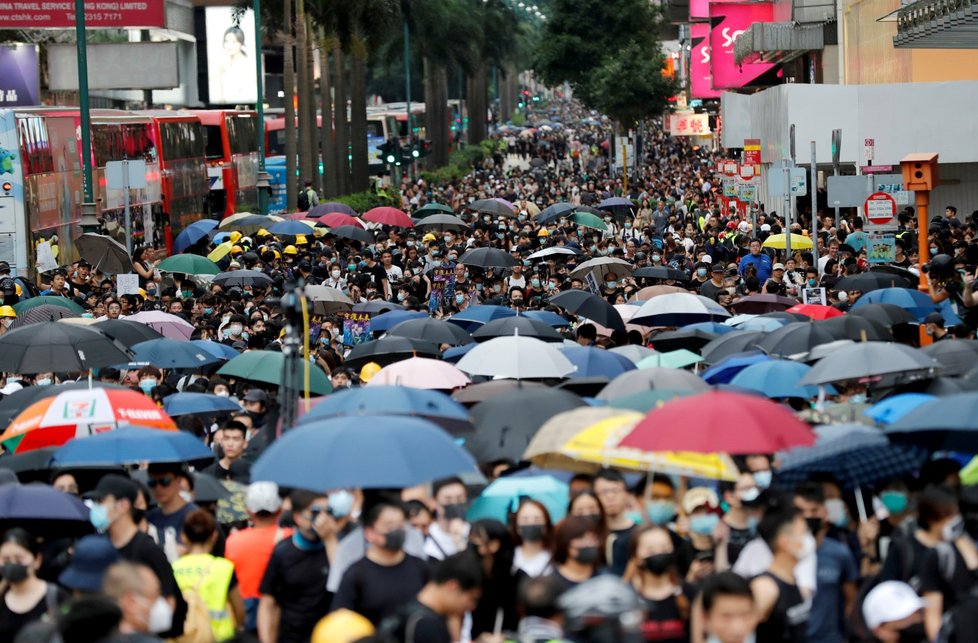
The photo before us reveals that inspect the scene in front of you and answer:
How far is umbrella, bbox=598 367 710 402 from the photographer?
1154cm

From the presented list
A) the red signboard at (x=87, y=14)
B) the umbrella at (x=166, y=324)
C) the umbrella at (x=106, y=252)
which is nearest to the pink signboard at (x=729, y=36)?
the red signboard at (x=87, y=14)

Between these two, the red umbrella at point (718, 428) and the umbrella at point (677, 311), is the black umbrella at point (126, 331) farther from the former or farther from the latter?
the red umbrella at point (718, 428)

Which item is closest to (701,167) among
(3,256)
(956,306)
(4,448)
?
(3,256)

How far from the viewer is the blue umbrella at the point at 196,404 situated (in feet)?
44.1

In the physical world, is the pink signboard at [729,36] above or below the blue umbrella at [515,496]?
above

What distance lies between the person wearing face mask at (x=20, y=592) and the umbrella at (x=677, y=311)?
1054cm

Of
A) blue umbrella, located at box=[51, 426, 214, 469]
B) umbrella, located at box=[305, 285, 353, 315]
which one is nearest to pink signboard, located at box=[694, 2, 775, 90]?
umbrella, located at box=[305, 285, 353, 315]

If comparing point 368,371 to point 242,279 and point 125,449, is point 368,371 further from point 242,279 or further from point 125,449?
point 242,279

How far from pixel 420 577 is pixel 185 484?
8.03 feet

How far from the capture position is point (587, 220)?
3378 cm

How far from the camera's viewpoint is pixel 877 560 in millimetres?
8461

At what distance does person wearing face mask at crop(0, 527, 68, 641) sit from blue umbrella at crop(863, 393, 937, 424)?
15.2 feet

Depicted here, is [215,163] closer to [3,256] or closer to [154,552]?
[3,256]

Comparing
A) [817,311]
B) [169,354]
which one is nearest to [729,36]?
[817,311]
